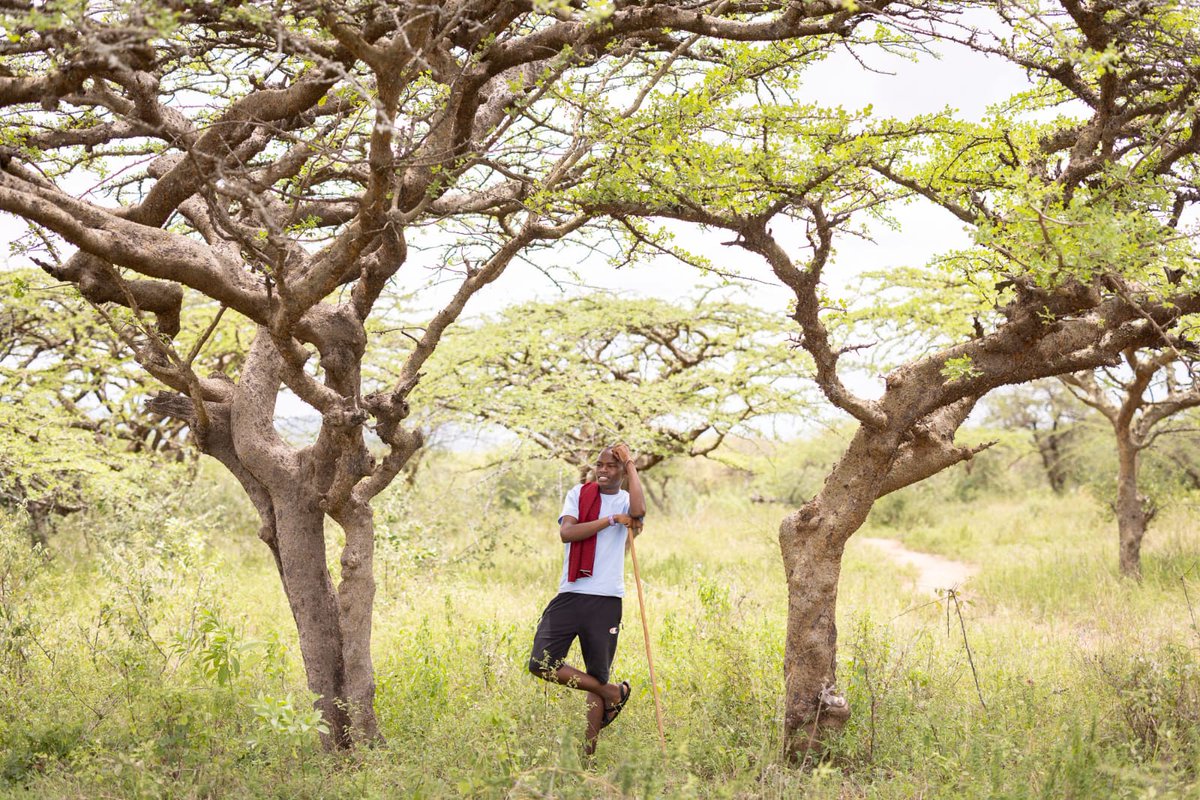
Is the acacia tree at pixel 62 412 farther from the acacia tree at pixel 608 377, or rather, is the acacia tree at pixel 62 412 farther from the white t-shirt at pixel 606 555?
Result: the white t-shirt at pixel 606 555

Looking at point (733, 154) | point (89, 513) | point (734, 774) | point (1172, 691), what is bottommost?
point (734, 774)

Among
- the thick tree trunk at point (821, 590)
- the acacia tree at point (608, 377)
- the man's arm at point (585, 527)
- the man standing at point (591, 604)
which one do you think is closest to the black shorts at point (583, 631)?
the man standing at point (591, 604)

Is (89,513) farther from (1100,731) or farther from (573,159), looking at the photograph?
(1100,731)

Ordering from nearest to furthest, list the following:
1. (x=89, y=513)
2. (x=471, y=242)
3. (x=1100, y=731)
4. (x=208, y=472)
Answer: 1. (x=1100, y=731)
2. (x=471, y=242)
3. (x=89, y=513)
4. (x=208, y=472)

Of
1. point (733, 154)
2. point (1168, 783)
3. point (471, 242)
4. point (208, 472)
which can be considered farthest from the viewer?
point (208, 472)

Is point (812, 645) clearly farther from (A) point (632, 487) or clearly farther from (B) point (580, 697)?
(B) point (580, 697)

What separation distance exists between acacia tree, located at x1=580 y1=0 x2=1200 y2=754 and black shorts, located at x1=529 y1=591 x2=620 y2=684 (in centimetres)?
108

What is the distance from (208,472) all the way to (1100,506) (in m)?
16.3

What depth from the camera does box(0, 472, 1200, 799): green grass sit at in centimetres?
410

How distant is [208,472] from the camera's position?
16.0 metres

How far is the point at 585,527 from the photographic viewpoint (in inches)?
189

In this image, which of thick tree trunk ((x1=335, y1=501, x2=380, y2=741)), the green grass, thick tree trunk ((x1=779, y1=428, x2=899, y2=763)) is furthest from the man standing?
thick tree trunk ((x1=335, y1=501, x2=380, y2=741))

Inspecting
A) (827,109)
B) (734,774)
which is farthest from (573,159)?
(734,774)

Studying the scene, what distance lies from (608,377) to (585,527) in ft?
31.7
